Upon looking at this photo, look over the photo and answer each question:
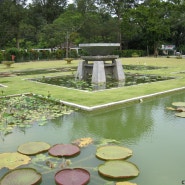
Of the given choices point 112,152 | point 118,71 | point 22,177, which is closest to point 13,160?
point 22,177

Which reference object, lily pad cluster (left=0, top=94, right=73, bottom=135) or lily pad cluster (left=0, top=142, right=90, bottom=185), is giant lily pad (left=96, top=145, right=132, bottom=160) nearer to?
lily pad cluster (left=0, top=142, right=90, bottom=185)

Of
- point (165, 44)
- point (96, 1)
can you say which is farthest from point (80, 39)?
point (165, 44)

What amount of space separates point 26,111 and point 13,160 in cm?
289

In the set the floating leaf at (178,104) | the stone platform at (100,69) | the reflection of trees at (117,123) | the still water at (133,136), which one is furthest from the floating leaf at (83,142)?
the stone platform at (100,69)

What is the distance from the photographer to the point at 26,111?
22.9 ft

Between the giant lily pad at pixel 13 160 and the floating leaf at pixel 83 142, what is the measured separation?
0.97m

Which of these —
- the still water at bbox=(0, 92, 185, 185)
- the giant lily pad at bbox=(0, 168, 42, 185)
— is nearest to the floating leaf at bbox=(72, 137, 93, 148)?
the still water at bbox=(0, 92, 185, 185)

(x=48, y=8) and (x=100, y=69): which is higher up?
(x=48, y=8)

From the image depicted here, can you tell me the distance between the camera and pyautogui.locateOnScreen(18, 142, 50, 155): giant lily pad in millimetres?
4551

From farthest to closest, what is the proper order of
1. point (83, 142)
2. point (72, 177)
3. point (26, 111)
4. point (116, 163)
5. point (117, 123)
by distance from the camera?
1. point (26, 111)
2. point (117, 123)
3. point (83, 142)
4. point (116, 163)
5. point (72, 177)

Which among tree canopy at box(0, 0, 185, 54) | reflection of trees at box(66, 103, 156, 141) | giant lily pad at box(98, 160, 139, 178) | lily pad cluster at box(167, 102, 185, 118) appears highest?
tree canopy at box(0, 0, 185, 54)

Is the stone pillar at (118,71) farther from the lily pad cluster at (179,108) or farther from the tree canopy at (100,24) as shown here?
the tree canopy at (100,24)

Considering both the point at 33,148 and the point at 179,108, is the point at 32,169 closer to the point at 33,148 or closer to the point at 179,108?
the point at 33,148

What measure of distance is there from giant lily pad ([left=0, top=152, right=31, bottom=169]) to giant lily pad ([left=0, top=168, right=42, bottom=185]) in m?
0.28
